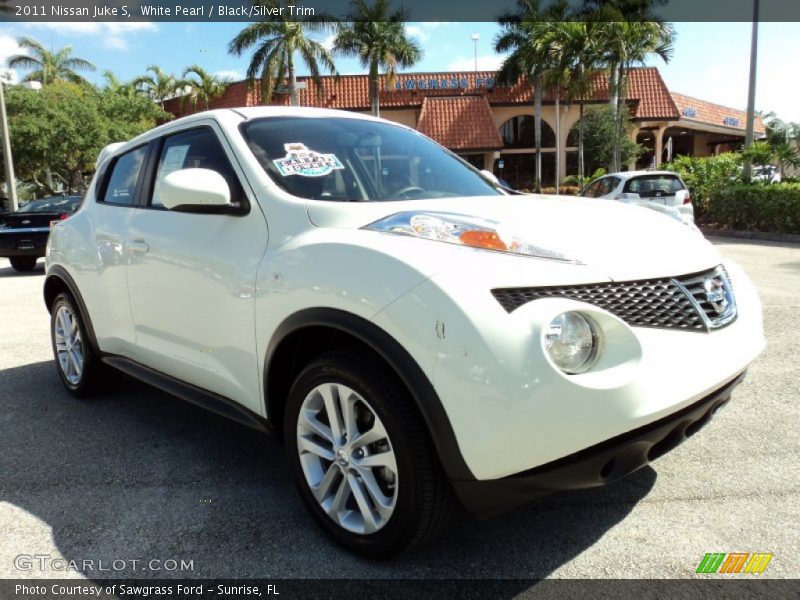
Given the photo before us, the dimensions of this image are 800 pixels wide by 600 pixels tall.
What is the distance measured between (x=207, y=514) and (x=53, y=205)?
12.7 meters

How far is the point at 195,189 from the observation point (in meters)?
2.64

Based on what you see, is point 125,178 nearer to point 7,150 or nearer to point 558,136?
point 7,150

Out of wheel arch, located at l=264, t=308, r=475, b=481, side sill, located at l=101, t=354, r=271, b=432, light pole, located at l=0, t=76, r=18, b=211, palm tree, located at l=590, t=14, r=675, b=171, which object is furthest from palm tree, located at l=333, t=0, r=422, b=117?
wheel arch, located at l=264, t=308, r=475, b=481

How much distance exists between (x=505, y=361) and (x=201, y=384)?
1.76m

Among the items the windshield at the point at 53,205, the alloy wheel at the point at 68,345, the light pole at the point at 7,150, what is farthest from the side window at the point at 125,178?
the light pole at the point at 7,150

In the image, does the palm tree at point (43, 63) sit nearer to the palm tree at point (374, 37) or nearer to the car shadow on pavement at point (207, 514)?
the palm tree at point (374, 37)

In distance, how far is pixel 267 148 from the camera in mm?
2945

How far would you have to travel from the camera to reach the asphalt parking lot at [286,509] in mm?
2365

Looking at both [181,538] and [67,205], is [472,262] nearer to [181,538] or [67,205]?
[181,538]

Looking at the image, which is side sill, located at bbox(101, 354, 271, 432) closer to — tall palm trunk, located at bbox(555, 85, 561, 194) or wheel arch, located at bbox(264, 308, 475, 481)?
wheel arch, located at bbox(264, 308, 475, 481)

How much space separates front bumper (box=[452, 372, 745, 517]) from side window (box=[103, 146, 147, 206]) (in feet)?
8.97

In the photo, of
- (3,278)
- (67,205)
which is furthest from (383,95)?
(3,278)

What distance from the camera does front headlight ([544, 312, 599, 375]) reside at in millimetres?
1953

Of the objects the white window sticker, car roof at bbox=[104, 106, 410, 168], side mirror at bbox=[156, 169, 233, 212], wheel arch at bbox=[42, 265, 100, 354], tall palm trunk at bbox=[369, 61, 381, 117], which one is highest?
tall palm trunk at bbox=[369, 61, 381, 117]
